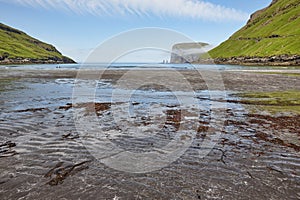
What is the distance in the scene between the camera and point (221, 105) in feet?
65.5

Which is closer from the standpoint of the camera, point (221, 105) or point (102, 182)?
point (102, 182)

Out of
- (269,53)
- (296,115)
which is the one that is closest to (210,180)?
(296,115)

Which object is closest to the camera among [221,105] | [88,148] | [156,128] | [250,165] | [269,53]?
[250,165]

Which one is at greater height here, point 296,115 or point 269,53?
point 269,53

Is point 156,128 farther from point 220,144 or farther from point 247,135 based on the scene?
point 247,135

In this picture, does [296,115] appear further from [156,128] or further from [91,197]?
[91,197]

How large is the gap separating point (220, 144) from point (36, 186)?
7873 millimetres

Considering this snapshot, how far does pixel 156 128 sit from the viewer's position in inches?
504

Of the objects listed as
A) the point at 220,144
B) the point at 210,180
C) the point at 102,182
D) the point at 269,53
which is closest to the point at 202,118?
the point at 220,144

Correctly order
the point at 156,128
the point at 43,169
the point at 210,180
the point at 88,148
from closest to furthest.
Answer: the point at 210,180, the point at 43,169, the point at 88,148, the point at 156,128

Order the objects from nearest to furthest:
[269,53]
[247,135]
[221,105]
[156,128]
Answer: [247,135] < [156,128] < [221,105] < [269,53]

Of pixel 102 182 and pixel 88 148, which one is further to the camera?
pixel 88 148

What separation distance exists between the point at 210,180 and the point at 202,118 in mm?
8305

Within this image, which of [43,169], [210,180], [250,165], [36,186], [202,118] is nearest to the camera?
[36,186]
